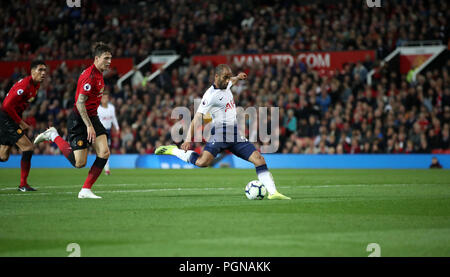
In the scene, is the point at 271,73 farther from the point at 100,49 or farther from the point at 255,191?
the point at 100,49

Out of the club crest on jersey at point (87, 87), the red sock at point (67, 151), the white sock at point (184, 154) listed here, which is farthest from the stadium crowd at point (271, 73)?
the club crest on jersey at point (87, 87)

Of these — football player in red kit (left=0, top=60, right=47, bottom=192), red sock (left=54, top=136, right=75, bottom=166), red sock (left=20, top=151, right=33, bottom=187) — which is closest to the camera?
red sock (left=54, top=136, right=75, bottom=166)

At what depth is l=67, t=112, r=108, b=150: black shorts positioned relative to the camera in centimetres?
1277

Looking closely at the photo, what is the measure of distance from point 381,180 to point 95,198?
8306 millimetres

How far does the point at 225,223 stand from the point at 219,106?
3.92 metres

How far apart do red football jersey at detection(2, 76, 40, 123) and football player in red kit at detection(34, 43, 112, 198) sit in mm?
1729

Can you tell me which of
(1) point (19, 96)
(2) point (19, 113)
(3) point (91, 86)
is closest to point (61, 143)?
(1) point (19, 96)

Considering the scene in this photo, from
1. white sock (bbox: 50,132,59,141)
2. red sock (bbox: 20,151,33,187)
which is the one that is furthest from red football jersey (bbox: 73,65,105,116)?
red sock (bbox: 20,151,33,187)

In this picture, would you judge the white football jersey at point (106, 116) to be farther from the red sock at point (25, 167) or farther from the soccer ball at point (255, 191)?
the soccer ball at point (255, 191)

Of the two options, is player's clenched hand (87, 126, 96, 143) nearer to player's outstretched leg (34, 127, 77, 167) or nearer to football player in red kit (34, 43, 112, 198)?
football player in red kit (34, 43, 112, 198)

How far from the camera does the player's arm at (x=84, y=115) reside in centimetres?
1220

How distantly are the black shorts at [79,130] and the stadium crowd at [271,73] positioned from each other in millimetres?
15666

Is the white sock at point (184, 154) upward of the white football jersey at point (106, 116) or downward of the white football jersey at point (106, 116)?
downward

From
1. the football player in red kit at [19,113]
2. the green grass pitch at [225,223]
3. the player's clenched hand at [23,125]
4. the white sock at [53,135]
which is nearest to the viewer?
the green grass pitch at [225,223]
